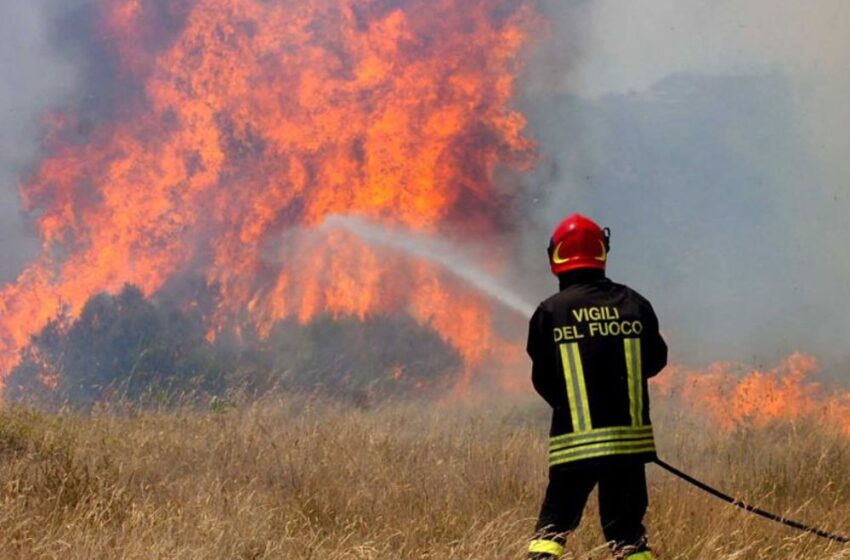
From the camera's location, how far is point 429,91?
665 inches

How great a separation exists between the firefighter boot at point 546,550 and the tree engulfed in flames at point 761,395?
5.84 meters

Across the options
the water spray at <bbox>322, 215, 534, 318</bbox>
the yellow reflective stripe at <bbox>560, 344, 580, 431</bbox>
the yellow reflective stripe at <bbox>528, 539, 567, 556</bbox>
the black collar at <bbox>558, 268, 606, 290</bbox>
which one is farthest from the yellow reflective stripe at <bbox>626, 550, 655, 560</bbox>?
the water spray at <bbox>322, 215, 534, 318</bbox>

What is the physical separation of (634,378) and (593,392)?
240 mm

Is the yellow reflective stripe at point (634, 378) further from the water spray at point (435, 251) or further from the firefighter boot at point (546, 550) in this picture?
the water spray at point (435, 251)

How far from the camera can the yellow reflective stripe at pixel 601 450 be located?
4664mm

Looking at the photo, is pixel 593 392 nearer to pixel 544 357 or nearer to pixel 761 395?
pixel 544 357

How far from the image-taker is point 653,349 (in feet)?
16.1

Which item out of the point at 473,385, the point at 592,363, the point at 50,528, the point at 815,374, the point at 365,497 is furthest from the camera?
the point at 473,385

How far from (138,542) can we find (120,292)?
12824 mm

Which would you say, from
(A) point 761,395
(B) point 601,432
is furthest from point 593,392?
(A) point 761,395

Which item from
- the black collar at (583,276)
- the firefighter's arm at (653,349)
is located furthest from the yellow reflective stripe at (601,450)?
the black collar at (583,276)

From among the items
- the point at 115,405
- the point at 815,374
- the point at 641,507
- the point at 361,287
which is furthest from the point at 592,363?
the point at 361,287

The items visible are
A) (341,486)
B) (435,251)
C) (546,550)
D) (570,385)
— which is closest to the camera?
(546,550)

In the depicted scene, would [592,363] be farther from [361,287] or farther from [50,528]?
[361,287]
